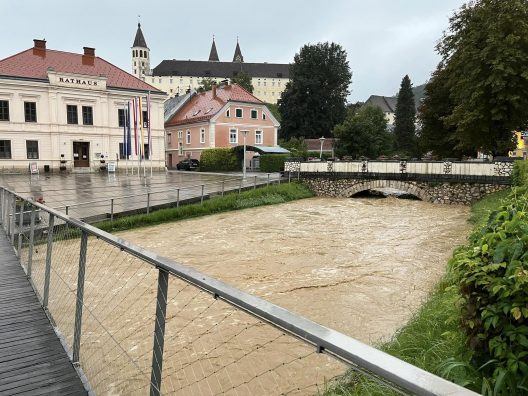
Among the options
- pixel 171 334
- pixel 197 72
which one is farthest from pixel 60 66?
pixel 197 72

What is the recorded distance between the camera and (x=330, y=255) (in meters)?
12.3

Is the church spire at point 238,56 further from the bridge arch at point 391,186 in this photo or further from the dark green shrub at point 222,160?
the bridge arch at point 391,186

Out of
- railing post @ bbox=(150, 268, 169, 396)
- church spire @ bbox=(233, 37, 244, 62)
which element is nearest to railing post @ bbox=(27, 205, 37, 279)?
railing post @ bbox=(150, 268, 169, 396)

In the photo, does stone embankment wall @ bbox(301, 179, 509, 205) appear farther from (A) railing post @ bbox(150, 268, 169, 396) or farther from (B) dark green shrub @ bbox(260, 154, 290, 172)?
(A) railing post @ bbox(150, 268, 169, 396)

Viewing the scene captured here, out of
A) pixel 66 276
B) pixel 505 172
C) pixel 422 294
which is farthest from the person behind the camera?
pixel 505 172

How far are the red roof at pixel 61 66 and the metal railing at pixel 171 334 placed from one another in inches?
1416

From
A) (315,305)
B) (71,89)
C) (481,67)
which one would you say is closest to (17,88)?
(71,89)

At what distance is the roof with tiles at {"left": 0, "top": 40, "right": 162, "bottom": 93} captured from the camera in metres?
38.2

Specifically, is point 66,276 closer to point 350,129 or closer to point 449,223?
point 449,223

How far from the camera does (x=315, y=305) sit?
319 inches

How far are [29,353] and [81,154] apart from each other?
40.3m

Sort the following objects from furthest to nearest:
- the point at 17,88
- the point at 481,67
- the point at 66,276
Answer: the point at 17,88, the point at 481,67, the point at 66,276

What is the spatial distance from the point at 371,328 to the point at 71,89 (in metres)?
39.8

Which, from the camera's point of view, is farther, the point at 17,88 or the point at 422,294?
the point at 17,88
